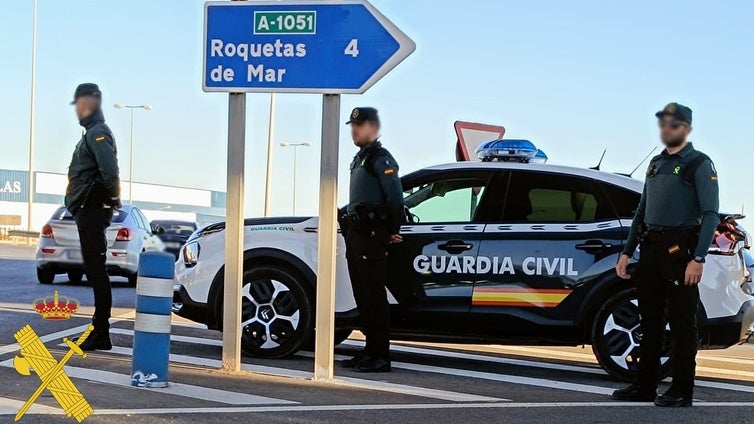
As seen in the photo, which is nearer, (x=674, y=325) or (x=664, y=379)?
(x=674, y=325)

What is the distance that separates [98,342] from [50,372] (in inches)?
124

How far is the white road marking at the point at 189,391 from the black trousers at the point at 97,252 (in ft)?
3.80

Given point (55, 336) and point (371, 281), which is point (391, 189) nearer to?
point (371, 281)

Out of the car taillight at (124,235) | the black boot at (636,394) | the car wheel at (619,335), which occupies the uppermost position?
the car taillight at (124,235)

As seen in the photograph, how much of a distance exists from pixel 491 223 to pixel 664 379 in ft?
6.00

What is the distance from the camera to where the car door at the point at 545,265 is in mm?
7395

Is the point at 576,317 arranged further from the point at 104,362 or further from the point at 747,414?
the point at 104,362

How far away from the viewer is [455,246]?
7.55 meters

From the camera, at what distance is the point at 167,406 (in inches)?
212

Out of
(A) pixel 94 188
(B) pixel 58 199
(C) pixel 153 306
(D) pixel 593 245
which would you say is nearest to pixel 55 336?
(A) pixel 94 188

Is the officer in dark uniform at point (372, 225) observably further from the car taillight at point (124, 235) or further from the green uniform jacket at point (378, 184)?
the car taillight at point (124, 235)

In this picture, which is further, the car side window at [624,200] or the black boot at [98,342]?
the black boot at [98,342]

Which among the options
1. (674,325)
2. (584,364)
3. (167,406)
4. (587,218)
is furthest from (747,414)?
(167,406)

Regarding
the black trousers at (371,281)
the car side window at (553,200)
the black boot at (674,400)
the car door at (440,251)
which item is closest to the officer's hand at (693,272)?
the black boot at (674,400)
